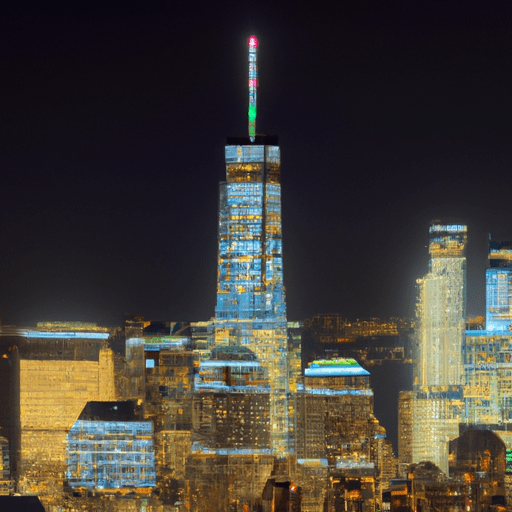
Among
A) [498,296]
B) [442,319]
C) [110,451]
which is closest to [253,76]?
[110,451]

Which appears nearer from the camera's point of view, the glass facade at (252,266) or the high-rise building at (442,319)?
the glass facade at (252,266)

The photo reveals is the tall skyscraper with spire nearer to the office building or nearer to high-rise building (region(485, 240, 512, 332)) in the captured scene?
the office building

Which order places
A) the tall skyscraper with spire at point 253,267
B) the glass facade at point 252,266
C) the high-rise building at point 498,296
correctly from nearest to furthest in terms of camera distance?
1. the tall skyscraper with spire at point 253,267
2. the glass facade at point 252,266
3. the high-rise building at point 498,296

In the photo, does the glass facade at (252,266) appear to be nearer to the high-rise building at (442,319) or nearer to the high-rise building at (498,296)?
the high-rise building at (442,319)

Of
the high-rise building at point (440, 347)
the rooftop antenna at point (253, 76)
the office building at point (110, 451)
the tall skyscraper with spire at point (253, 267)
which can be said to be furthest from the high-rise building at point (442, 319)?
the office building at point (110, 451)

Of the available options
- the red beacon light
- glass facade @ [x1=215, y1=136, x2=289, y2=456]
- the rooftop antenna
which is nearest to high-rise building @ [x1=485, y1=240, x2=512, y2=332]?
glass facade @ [x1=215, y1=136, x2=289, y2=456]

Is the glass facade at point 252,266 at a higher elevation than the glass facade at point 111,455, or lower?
higher

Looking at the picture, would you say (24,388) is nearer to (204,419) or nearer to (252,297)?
(204,419)
